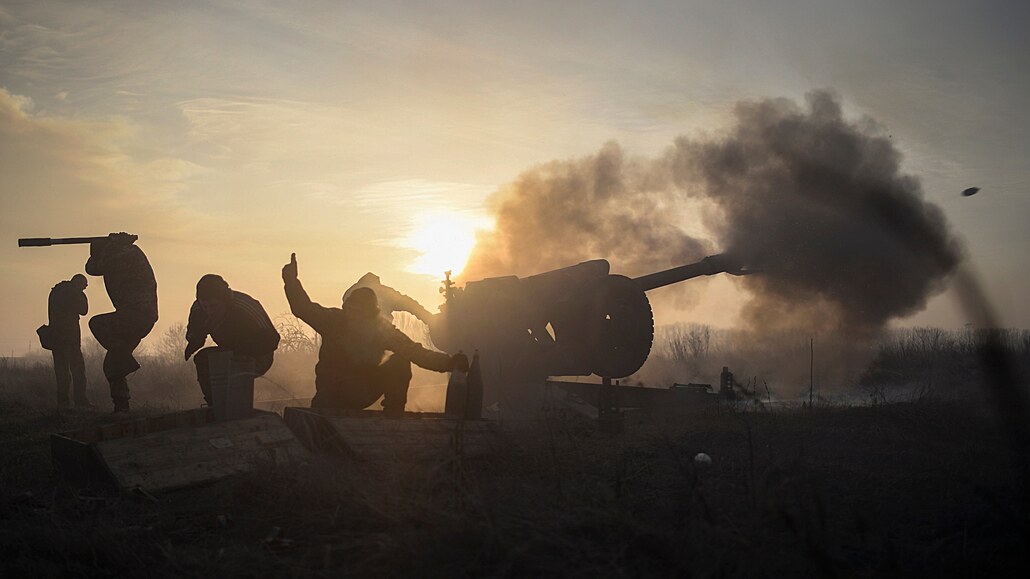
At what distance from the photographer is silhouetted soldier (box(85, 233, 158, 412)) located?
36.4 feet

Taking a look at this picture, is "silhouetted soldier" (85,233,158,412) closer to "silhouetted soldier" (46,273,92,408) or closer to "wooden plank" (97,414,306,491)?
"silhouetted soldier" (46,273,92,408)

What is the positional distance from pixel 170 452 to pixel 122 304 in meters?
6.10

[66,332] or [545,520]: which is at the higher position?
[66,332]

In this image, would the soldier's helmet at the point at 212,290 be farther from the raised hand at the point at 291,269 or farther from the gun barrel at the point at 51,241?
the gun barrel at the point at 51,241

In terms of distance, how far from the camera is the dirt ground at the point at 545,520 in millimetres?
4059

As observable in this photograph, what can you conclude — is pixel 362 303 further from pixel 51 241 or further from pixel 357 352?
pixel 51 241

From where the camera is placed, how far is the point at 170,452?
6.19 meters

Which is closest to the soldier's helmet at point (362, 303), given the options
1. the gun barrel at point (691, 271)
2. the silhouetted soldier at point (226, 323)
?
the silhouetted soldier at point (226, 323)

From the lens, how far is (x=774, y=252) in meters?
18.4

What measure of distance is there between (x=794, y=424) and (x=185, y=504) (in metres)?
7.13

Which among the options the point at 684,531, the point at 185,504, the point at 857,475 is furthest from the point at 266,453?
the point at 857,475

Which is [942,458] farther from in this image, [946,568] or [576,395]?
[576,395]

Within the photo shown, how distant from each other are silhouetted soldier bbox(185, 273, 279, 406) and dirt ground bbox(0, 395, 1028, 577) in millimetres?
2013

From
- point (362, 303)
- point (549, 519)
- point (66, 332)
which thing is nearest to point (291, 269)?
point (362, 303)
